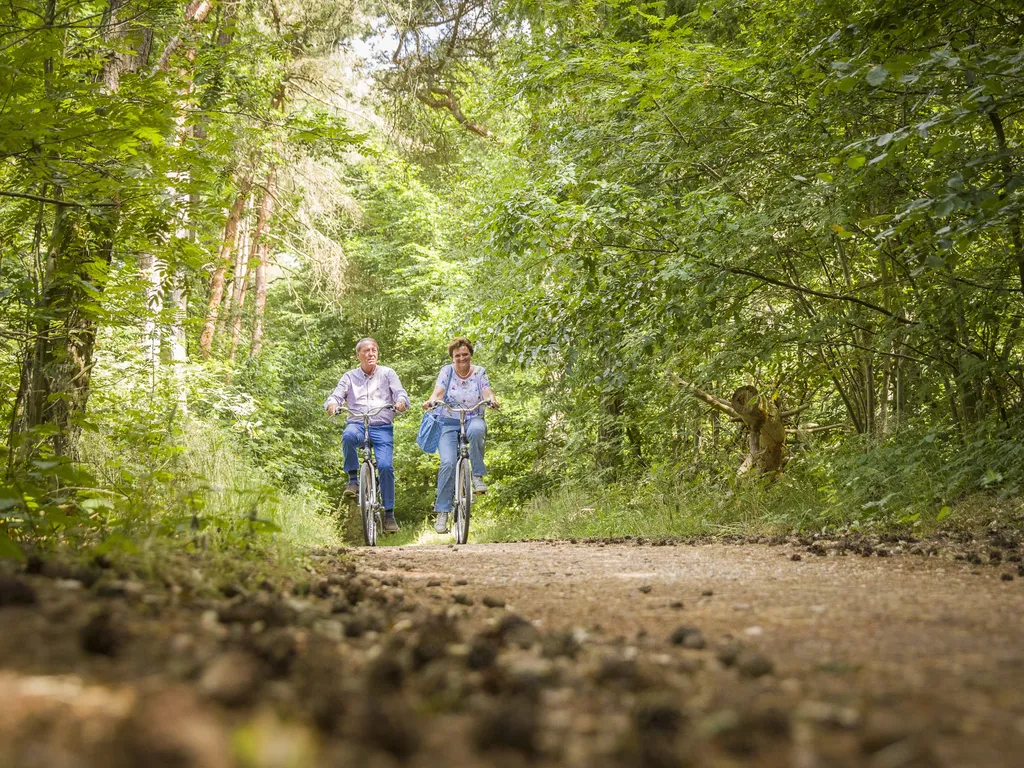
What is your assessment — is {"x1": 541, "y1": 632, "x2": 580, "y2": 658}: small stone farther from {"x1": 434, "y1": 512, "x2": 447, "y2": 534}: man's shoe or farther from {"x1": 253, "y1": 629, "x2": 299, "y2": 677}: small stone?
{"x1": 434, "y1": 512, "x2": 447, "y2": 534}: man's shoe

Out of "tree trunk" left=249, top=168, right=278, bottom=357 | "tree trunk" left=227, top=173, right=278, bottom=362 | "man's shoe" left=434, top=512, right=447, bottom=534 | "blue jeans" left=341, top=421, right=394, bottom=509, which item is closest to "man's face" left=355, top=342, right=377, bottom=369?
"blue jeans" left=341, top=421, right=394, bottom=509

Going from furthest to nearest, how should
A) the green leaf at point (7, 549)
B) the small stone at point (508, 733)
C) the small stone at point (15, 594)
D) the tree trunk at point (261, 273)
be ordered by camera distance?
the tree trunk at point (261, 273), the green leaf at point (7, 549), the small stone at point (15, 594), the small stone at point (508, 733)

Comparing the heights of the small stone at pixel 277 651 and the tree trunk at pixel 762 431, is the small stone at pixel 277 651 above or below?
below

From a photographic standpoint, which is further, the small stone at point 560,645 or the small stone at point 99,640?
the small stone at point 560,645

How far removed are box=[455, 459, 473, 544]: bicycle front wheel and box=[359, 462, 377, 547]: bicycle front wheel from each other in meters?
0.90

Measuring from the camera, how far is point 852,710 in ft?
5.36

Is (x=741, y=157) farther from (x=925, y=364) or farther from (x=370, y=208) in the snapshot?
(x=370, y=208)

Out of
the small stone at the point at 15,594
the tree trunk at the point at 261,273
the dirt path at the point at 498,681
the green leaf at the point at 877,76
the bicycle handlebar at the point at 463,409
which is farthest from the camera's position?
the tree trunk at the point at 261,273

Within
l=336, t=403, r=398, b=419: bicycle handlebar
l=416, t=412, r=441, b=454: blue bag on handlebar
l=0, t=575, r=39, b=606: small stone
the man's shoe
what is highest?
l=336, t=403, r=398, b=419: bicycle handlebar

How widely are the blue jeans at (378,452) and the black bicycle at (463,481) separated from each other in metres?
0.70

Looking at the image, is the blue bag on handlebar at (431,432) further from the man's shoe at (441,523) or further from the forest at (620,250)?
the forest at (620,250)

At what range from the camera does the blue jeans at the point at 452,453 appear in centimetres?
937

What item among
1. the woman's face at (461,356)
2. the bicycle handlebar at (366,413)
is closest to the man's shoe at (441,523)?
the bicycle handlebar at (366,413)

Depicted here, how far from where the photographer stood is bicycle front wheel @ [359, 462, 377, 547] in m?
9.27
